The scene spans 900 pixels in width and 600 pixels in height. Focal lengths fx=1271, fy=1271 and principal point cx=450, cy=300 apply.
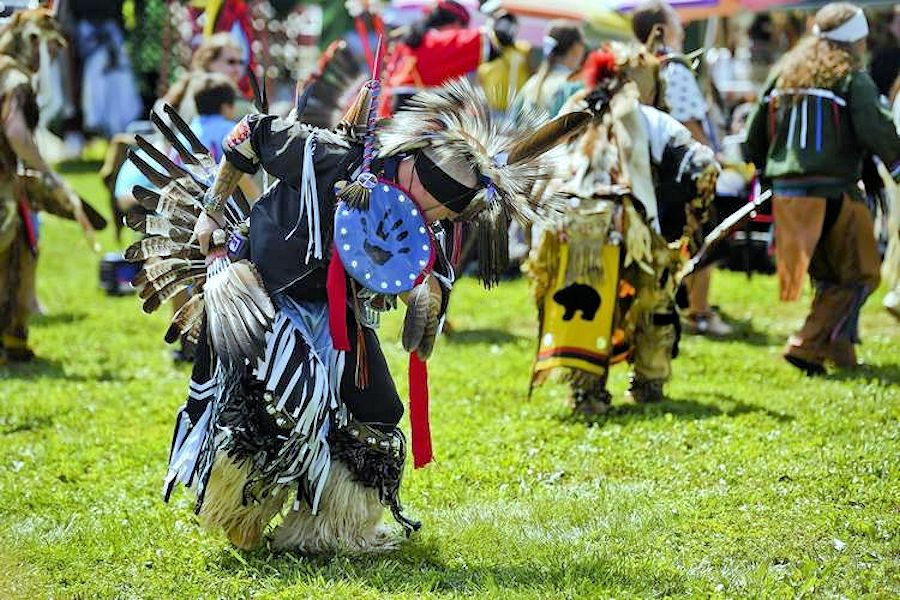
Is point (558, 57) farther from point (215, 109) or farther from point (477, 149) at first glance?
point (477, 149)

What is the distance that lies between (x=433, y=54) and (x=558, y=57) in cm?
125

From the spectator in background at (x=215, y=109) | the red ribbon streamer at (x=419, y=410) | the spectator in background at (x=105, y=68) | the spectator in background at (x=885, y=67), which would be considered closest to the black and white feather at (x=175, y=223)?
the red ribbon streamer at (x=419, y=410)

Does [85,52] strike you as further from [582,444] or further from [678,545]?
[678,545]

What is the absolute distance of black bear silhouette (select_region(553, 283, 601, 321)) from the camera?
5836 mm

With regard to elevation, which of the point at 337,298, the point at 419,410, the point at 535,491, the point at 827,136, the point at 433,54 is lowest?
the point at 535,491

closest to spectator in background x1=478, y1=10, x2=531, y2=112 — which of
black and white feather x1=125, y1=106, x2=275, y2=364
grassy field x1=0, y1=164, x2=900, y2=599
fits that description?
grassy field x1=0, y1=164, x2=900, y2=599

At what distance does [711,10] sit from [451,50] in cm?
240

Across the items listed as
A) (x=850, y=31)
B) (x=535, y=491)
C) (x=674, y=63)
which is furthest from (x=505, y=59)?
(x=535, y=491)

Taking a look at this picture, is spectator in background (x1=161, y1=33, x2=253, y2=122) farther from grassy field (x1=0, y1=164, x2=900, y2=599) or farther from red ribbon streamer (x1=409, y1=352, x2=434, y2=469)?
red ribbon streamer (x1=409, y1=352, x2=434, y2=469)

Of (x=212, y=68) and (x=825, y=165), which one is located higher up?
(x=212, y=68)

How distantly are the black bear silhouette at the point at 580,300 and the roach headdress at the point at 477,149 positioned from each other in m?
1.95

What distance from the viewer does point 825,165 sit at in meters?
6.39

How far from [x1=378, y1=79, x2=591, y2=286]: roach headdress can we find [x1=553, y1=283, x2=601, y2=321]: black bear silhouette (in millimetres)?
1946

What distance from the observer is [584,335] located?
19.2 feet
